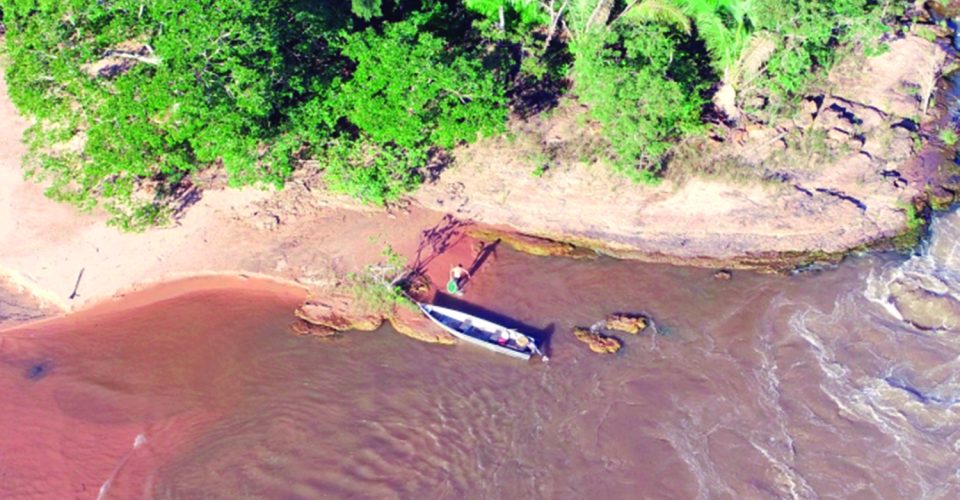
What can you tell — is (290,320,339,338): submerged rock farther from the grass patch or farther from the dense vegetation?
the grass patch

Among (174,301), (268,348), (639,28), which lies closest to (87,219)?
(174,301)

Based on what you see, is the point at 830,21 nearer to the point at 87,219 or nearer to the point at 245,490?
the point at 245,490

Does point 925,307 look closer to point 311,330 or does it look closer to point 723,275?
point 723,275

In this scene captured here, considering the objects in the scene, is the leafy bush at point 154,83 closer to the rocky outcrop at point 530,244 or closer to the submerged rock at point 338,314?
the submerged rock at point 338,314

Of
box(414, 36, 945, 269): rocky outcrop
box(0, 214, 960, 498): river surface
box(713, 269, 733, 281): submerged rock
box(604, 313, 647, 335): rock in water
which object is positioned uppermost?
box(414, 36, 945, 269): rocky outcrop

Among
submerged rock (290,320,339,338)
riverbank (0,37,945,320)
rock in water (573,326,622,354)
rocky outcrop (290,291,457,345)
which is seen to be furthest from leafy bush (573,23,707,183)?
submerged rock (290,320,339,338)

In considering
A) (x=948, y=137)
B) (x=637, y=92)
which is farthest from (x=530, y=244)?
(x=948, y=137)
